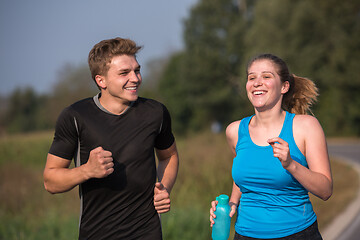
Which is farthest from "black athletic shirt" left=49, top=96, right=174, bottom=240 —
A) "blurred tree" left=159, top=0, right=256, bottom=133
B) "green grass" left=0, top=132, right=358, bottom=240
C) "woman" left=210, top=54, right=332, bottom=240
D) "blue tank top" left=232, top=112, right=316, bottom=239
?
"blurred tree" left=159, top=0, right=256, bottom=133

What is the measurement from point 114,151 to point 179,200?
5.97m

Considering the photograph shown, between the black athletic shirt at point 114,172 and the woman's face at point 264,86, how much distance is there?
0.79m

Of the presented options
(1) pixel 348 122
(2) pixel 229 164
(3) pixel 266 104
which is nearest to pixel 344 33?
(1) pixel 348 122

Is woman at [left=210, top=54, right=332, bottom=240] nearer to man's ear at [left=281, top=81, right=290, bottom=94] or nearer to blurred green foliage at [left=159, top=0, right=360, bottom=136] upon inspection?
man's ear at [left=281, top=81, right=290, bottom=94]

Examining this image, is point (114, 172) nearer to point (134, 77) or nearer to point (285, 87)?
point (134, 77)

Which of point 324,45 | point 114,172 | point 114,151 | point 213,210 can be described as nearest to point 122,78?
point 114,151

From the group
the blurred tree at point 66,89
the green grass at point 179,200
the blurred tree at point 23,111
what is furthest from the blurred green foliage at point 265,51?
the blurred tree at point 23,111

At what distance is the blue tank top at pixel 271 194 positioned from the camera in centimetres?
261

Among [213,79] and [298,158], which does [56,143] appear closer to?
[298,158]

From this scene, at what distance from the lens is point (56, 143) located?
2.75 metres

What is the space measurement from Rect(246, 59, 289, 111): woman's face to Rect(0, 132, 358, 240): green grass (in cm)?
349

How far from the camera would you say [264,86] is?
277 cm

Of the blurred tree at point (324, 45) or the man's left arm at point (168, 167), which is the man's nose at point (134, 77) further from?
the blurred tree at point (324, 45)

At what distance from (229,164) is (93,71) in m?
6.57
